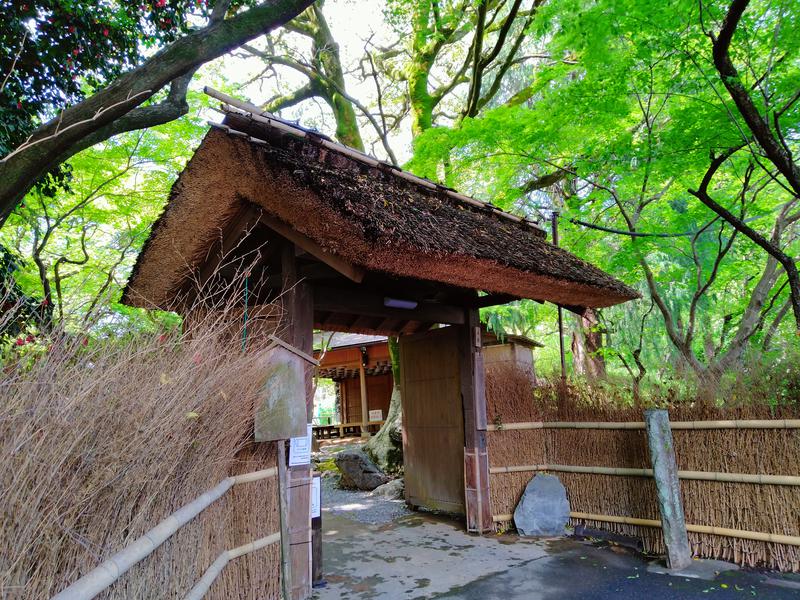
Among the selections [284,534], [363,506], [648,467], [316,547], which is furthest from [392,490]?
[284,534]

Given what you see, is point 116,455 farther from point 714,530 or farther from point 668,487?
point 714,530

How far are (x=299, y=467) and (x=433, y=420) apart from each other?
8.84 feet

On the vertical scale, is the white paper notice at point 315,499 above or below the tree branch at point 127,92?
below

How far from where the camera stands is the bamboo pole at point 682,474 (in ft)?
12.8

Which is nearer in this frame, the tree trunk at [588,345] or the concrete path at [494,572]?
the concrete path at [494,572]

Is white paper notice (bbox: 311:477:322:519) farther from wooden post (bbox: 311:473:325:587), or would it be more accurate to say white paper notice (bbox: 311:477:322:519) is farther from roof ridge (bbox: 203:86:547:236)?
roof ridge (bbox: 203:86:547:236)

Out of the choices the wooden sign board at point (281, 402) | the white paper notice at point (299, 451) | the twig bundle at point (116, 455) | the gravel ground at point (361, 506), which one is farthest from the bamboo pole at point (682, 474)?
the twig bundle at point (116, 455)

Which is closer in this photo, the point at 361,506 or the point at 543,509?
the point at 543,509

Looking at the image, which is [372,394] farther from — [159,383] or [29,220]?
[159,383]

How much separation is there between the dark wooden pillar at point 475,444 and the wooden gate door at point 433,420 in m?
0.27

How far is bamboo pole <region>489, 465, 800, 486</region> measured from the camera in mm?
3904

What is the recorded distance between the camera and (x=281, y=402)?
2908 mm

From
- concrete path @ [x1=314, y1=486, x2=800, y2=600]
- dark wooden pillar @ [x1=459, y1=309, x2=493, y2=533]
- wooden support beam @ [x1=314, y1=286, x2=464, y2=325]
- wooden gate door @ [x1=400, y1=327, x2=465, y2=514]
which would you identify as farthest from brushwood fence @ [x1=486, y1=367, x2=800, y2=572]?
wooden support beam @ [x1=314, y1=286, x2=464, y2=325]

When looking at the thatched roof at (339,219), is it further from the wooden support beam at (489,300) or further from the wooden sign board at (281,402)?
the wooden sign board at (281,402)
